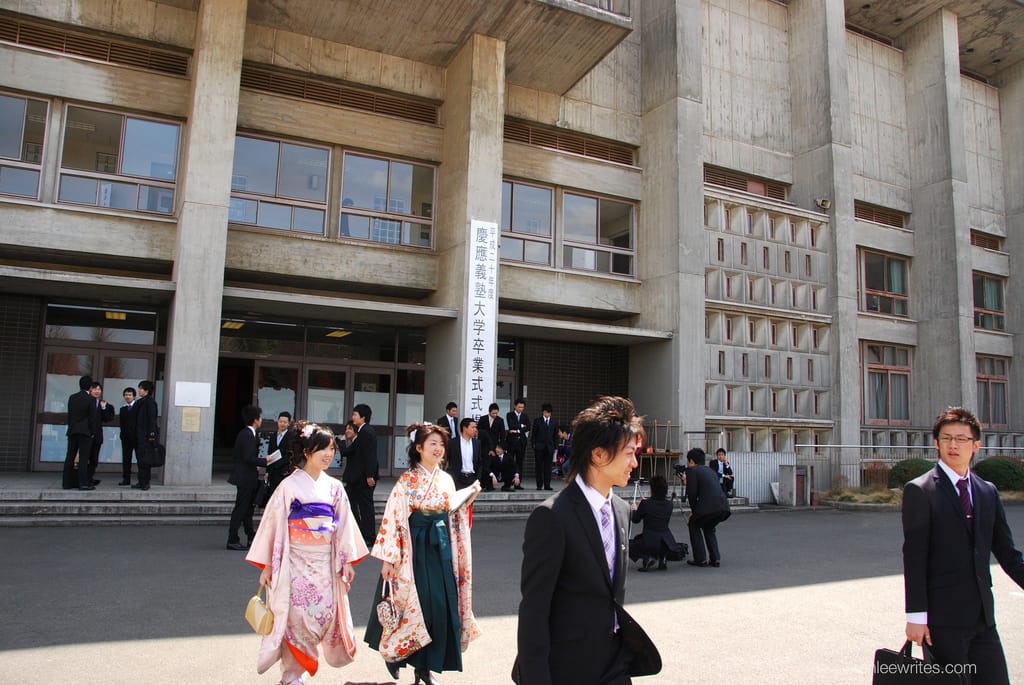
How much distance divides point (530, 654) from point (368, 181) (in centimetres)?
1597

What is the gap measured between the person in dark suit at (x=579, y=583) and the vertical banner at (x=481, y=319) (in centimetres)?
1310

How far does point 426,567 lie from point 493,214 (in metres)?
12.4

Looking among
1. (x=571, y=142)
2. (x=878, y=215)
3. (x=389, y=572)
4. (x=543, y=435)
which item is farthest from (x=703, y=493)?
(x=878, y=215)

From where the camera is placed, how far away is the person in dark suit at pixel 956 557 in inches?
150

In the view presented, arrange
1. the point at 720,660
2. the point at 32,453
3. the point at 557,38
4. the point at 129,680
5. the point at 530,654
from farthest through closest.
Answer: the point at 557,38, the point at 32,453, the point at 720,660, the point at 129,680, the point at 530,654

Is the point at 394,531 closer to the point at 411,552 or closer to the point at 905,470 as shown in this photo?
the point at 411,552

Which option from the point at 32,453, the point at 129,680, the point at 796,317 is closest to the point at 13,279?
the point at 32,453

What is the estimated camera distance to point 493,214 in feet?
55.7

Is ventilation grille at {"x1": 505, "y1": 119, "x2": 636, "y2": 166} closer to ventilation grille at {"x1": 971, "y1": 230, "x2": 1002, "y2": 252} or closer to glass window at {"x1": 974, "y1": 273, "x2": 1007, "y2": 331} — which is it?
ventilation grille at {"x1": 971, "y1": 230, "x2": 1002, "y2": 252}

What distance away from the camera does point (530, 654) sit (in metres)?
2.78

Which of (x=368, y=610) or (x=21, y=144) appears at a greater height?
(x=21, y=144)

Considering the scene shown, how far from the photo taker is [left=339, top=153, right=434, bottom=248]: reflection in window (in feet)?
57.3

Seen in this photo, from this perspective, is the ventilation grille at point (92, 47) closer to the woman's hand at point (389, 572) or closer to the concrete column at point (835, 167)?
the woman's hand at point (389, 572)

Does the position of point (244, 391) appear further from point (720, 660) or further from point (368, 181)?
point (720, 660)
